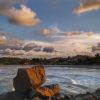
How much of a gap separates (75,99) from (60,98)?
1.07 m

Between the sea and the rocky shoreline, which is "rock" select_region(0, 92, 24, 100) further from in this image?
the sea

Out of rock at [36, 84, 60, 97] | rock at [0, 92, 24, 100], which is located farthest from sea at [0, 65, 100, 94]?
rock at [0, 92, 24, 100]

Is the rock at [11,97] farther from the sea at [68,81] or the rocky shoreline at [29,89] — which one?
the sea at [68,81]

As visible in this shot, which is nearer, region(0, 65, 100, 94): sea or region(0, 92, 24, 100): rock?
region(0, 92, 24, 100): rock

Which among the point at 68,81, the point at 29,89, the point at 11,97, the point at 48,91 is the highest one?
the point at 68,81

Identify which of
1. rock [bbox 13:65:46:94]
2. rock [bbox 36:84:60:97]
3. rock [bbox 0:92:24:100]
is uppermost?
rock [bbox 13:65:46:94]

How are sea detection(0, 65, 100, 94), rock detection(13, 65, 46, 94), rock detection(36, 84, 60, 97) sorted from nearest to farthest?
rock detection(36, 84, 60, 97) < rock detection(13, 65, 46, 94) < sea detection(0, 65, 100, 94)

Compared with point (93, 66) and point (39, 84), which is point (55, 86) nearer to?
point (39, 84)

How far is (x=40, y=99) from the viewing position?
84.6 feet

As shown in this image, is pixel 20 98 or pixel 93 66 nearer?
pixel 20 98

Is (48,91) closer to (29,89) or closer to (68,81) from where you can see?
(29,89)

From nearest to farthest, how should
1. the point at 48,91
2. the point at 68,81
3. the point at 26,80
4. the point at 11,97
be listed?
the point at 11,97 → the point at 26,80 → the point at 48,91 → the point at 68,81

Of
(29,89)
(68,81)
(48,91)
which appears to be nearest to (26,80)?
(29,89)

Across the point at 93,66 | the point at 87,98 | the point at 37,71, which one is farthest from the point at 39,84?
the point at 93,66
